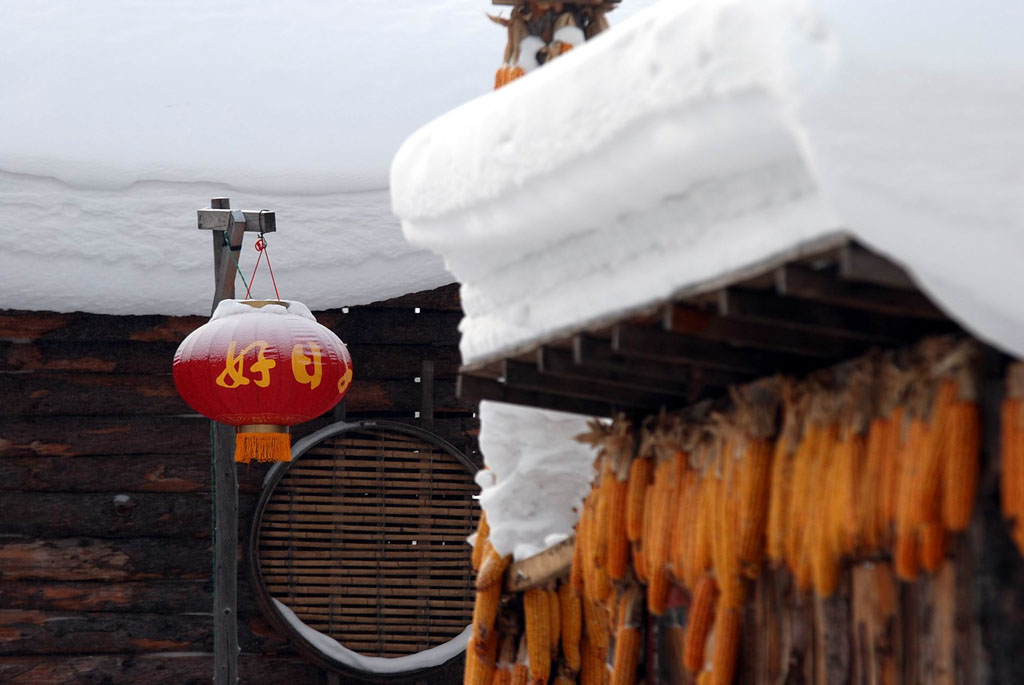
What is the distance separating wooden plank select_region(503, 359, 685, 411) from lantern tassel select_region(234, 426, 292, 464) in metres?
3.43

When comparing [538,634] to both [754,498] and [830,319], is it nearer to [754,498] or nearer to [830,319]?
[754,498]

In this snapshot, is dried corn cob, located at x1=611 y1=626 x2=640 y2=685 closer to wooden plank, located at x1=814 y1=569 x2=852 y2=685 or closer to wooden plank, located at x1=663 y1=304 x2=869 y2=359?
wooden plank, located at x1=814 y1=569 x2=852 y2=685

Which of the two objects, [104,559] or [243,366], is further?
[104,559]

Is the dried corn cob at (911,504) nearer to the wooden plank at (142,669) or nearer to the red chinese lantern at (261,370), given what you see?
the red chinese lantern at (261,370)

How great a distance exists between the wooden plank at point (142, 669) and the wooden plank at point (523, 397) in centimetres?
508

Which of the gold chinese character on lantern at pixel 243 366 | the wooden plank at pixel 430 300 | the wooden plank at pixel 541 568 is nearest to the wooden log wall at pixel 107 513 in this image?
the wooden plank at pixel 430 300

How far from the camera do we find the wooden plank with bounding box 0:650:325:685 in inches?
305

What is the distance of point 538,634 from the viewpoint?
364 centimetres

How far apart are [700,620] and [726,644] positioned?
84mm

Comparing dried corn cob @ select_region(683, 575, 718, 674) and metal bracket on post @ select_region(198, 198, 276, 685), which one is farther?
metal bracket on post @ select_region(198, 198, 276, 685)

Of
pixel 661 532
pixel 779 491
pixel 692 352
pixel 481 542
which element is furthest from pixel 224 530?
pixel 779 491

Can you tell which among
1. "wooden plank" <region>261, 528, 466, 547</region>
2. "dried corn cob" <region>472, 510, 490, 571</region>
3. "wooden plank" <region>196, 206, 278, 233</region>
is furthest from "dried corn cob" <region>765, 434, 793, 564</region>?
"wooden plank" <region>261, 528, 466, 547</region>

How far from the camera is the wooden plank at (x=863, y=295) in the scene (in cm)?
198

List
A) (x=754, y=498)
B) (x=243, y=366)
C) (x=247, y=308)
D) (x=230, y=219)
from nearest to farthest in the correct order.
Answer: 1. (x=754, y=498)
2. (x=243, y=366)
3. (x=247, y=308)
4. (x=230, y=219)
